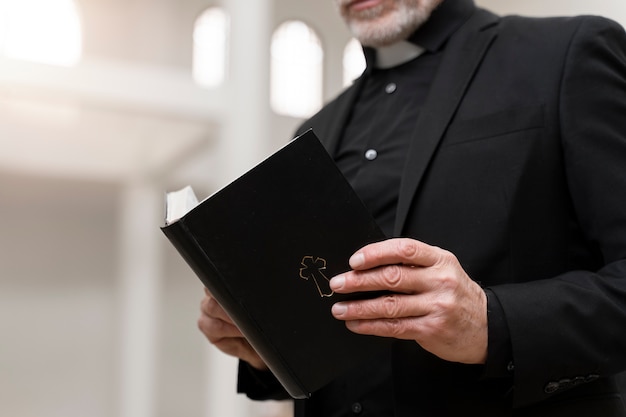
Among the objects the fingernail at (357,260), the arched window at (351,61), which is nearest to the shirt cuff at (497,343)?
the fingernail at (357,260)

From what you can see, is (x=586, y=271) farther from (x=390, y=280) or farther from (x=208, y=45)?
(x=208, y=45)

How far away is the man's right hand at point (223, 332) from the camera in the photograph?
1.86m

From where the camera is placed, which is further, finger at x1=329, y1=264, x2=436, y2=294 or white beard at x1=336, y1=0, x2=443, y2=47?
white beard at x1=336, y1=0, x2=443, y2=47

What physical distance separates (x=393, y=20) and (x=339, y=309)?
1053mm

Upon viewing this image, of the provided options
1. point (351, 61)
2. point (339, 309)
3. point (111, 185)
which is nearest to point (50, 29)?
point (111, 185)

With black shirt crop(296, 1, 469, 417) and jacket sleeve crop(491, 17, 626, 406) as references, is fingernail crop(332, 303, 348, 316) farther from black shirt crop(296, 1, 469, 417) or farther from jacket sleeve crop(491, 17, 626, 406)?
black shirt crop(296, 1, 469, 417)

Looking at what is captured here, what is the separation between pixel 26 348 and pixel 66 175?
1.69 meters

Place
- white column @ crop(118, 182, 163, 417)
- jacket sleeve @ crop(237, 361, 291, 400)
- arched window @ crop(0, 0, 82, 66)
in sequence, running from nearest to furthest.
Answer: jacket sleeve @ crop(237, 361, 291, 400) < white column @ crop(118, 182, 163, 417) < arched window @ crop(0, 0, 82, 66)

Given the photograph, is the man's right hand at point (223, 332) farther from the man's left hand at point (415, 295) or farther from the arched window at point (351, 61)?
the arched window at point (351, 61)

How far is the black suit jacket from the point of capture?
149 cm

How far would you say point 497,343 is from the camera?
142 cm

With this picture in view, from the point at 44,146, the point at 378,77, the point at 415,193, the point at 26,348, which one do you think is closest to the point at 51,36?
the point at 44,146

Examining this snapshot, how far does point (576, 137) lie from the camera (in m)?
1.65

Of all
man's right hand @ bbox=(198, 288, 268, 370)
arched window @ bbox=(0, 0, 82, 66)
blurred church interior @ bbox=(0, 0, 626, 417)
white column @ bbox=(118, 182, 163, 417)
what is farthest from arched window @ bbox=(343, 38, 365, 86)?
man's right hand @ bbox=(198, 288, 268, 370)
